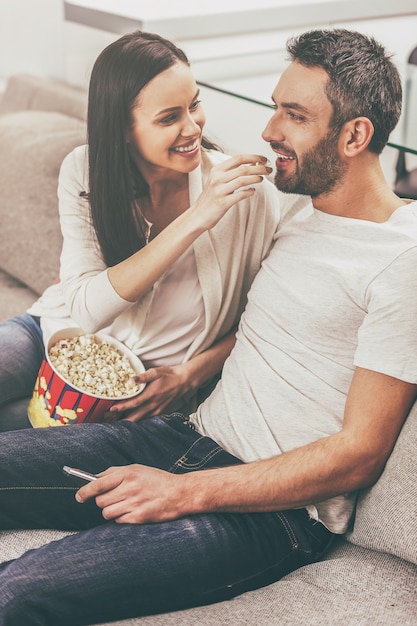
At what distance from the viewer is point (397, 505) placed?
1.26 metres

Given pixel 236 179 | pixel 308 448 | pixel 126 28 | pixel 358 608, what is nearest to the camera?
pixel 358 608

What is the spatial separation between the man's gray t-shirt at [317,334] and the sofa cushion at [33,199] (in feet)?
2.68

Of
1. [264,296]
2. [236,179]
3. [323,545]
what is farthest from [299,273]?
[323,545]

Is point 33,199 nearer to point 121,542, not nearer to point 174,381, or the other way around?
point 174,381

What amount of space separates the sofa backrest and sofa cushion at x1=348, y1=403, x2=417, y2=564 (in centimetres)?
114

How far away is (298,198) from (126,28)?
4.32 ft

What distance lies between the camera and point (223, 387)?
1.51m

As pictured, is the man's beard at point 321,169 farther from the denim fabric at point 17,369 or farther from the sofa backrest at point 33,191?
the sofa backrest at point 33,191

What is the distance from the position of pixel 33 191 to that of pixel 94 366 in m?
0.83

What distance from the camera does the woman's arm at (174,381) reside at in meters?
1.54

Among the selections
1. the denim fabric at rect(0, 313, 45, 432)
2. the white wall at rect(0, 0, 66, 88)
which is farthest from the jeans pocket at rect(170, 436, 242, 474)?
the white wall at rect(0, 0, 66, 88)

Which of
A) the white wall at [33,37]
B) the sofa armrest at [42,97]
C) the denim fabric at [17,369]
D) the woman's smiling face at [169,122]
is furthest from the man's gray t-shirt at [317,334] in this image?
the white wall at [33,37]

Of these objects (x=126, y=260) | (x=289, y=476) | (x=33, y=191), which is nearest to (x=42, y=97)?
(x=33, y=191)

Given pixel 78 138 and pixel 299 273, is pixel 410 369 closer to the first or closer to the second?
pixel 299 273
